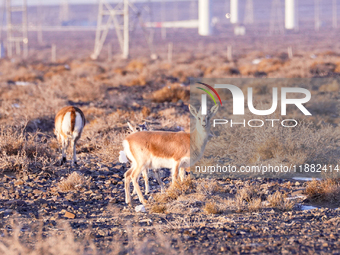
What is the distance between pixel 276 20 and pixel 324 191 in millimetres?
110112

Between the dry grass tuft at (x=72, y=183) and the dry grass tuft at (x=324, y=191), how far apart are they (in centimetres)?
342

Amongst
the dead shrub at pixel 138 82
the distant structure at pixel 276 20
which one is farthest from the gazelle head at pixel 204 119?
the distant structure at pixel 276 20

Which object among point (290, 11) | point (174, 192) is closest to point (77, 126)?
point (174, 192)

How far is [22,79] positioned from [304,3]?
128 m

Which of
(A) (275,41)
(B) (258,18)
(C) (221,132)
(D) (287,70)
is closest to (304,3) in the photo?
(B) (258,18)

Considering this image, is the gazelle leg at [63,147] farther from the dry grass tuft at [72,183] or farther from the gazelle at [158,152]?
the gazelle at [158,152]

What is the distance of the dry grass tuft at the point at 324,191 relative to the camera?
639 centimetres

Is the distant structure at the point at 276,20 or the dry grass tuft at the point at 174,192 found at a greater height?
the distant structure at the point at 276,20

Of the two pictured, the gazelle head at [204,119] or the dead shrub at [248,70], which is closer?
the gazelle head at [204,119]

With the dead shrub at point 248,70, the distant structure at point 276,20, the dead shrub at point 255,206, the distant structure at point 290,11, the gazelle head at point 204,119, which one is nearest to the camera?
the dead shrub at point 255,206

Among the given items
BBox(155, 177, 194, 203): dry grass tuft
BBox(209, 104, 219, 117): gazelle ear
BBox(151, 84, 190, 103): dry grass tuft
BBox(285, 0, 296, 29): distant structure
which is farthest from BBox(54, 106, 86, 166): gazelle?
BBox(285, 0, 296, 29): distant structure

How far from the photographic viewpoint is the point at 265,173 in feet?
25.6

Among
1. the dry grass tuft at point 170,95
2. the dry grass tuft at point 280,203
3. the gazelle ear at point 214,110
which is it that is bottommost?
the dry grass tuft at point 280,203

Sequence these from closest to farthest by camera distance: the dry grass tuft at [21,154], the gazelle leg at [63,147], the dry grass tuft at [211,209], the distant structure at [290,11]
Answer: the dry grass tuft at [211,209] → the dry grass tuft at [21,154] → the gazelle leg at [63,147] → the distant structure at [290,11]
